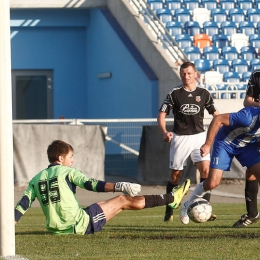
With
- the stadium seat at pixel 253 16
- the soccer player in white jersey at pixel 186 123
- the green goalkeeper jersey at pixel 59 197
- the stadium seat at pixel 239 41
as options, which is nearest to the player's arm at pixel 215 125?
the green goalkeeper jersey at pixel 59 197

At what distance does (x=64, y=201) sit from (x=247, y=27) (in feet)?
58.7

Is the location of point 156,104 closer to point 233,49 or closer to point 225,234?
point 233,49

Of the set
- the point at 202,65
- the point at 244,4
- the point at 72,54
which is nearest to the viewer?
the point at 202,65

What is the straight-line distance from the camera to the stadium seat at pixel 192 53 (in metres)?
24.1

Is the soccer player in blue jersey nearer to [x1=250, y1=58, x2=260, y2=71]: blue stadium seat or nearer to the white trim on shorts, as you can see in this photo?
the white trim on shorts

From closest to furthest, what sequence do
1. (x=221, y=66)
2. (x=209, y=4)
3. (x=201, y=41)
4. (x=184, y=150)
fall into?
(x=184, y=150) < (x=221, y=66) < (x=201, y=41) < (x=209, y=4)

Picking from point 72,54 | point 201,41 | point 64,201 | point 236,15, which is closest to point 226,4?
point 236,15

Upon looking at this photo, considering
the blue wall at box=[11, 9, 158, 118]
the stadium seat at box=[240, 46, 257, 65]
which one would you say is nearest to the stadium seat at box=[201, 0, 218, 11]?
the stadium seat at box=[240, 46, 257, 65]

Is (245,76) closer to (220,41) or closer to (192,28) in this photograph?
(220,41)

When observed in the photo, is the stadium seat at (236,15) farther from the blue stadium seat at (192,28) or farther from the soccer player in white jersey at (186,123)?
the soccer player in white jersey at (186,123)

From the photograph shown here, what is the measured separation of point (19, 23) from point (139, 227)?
19408 mm

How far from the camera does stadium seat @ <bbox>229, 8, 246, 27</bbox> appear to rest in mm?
25922

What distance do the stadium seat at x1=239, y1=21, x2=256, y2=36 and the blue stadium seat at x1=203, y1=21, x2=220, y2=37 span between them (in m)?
0.75

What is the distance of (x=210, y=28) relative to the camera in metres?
25.4
